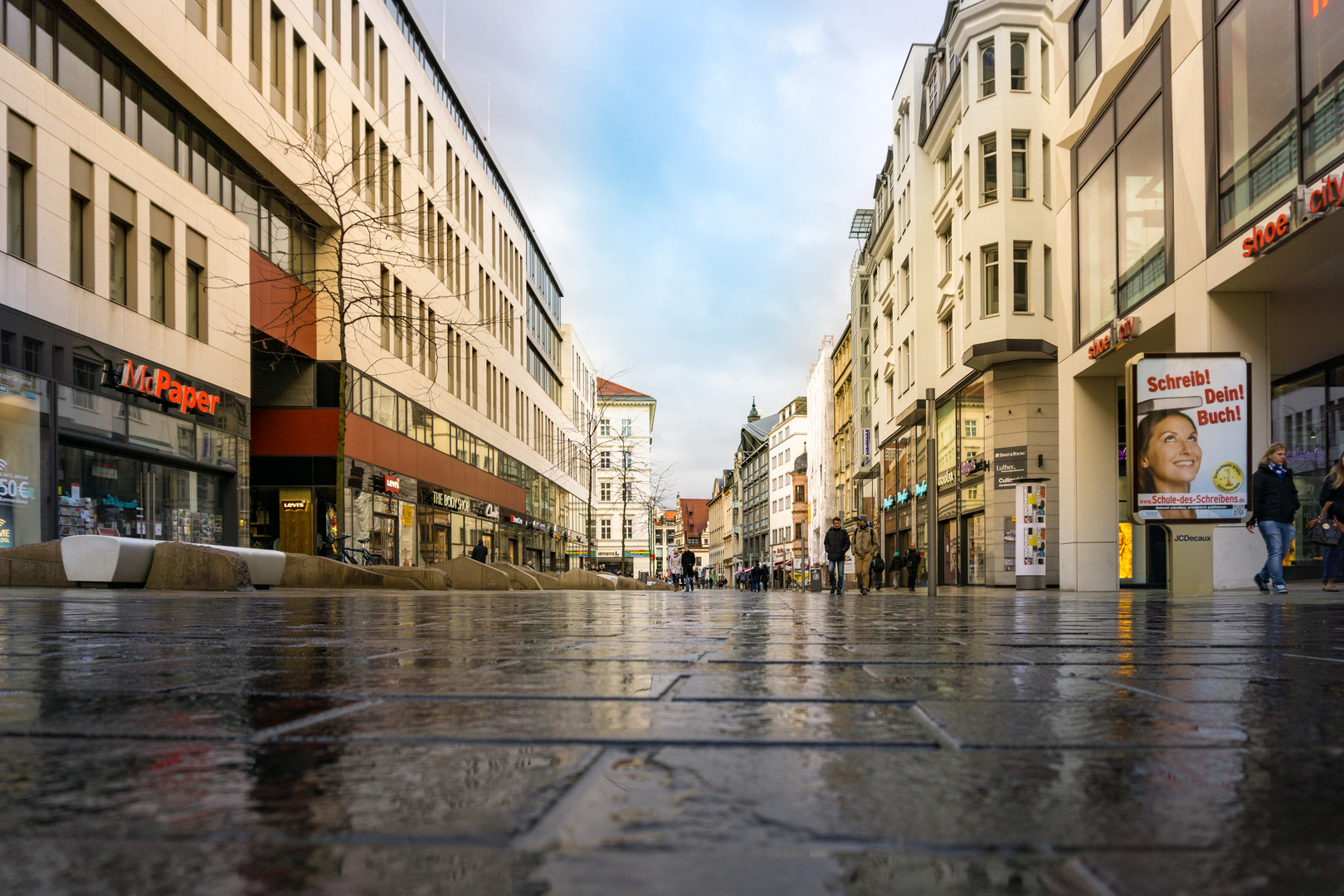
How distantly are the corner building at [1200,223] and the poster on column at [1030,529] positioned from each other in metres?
5.17

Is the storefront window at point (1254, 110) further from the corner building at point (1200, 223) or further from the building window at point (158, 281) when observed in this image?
the building window at point (158, 281)

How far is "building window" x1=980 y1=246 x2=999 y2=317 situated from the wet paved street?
25415mm

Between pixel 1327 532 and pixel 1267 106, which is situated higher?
pixel 1267 106

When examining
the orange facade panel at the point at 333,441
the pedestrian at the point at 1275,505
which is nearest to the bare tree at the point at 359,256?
the orange facade panel at the point at 333,441

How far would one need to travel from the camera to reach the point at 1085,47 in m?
20.2

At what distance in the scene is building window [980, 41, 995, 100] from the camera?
28305 mm

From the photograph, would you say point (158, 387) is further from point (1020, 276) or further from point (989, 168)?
point (989, 168)

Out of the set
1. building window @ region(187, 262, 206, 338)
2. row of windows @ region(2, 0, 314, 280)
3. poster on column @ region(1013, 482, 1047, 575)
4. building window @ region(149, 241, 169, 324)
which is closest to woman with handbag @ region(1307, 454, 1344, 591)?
poster on column @ region(1013, 482, 1047, 575)

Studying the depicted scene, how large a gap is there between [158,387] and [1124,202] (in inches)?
755

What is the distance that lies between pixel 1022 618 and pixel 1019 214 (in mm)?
21736

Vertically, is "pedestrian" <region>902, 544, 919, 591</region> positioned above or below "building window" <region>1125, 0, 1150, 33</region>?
below

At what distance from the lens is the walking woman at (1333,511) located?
43.2 feet

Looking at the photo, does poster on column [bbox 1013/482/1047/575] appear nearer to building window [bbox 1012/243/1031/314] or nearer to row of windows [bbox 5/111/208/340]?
building window [bbox 1012/243/1031/314]

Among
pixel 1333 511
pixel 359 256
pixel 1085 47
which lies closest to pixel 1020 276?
pixel 1085 47
